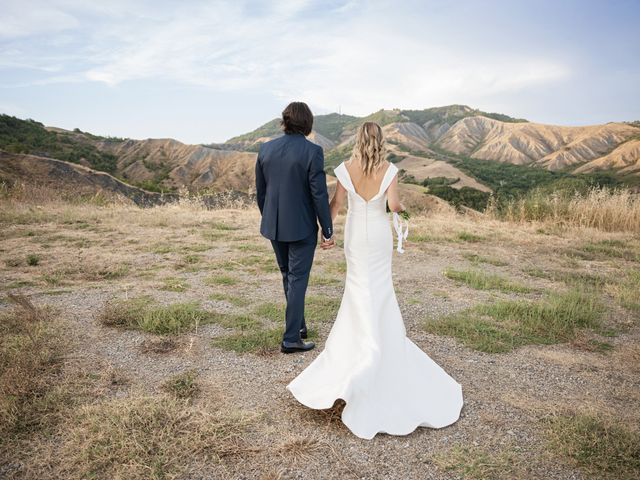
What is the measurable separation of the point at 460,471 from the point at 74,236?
9.88 metres

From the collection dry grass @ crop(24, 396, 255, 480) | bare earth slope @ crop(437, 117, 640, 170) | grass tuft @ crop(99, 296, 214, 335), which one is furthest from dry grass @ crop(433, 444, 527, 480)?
bare earth slope @ crop(437, 117, 640, 170)

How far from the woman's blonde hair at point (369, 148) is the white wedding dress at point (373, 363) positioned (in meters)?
0.15

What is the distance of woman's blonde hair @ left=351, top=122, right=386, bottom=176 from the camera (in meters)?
3.50

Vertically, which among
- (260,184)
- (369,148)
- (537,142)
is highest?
(537,142)

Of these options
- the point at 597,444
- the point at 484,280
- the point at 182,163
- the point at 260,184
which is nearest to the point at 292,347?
the point at 260,184

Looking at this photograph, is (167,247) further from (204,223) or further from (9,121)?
(9,121)

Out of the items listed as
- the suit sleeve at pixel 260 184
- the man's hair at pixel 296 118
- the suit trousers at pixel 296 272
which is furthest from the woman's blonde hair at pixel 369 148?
the suit sleeve at pixel 260 184

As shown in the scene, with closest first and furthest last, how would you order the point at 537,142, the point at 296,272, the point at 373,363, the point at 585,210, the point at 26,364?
the point at 373,363 < the point at 26,364 < the point at 296,272 < the point at 585,210 < the point at 537,142

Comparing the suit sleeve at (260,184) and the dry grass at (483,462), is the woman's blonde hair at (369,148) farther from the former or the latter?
the dry grass at (483,462)

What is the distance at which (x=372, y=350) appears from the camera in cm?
334

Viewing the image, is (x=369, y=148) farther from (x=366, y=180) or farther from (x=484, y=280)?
(x=484, y=280)

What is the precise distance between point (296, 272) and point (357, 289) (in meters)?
0.83

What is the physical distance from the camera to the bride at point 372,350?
3178mm

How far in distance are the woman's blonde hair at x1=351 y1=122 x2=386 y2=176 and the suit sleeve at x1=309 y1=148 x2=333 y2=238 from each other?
465 mm
